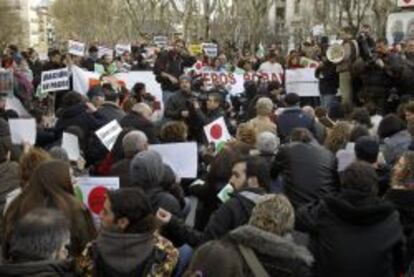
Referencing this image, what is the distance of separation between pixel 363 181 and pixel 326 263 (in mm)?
668

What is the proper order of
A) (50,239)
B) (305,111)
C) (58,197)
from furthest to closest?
(305,111)
(58,197)
(50,239)

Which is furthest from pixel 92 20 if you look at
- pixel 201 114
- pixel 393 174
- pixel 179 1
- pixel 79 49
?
pixel 393 174

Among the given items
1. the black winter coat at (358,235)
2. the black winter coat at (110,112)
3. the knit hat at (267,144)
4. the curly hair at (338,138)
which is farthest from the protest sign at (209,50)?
the black winter coat at (358,235)

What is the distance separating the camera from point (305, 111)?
36.6 ft

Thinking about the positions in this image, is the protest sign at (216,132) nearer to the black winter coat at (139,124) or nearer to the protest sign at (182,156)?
the black winter coat at (139,124)

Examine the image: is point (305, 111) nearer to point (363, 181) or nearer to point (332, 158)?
point (332, 158)

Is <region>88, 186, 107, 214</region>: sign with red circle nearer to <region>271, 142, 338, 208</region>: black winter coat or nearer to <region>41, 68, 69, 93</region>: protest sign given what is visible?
<region>271, 142, 338, 208</region>: black winter coat

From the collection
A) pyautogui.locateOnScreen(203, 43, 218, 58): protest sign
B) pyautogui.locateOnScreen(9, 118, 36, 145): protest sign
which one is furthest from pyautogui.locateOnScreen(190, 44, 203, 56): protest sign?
pyautogui.locateOnScreen(9, 118, 36, 145): protest sign

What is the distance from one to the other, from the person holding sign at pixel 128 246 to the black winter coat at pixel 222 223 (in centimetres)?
87

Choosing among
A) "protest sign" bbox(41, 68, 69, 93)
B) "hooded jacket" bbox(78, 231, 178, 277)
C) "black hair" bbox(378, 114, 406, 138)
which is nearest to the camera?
"hooded jacket" bbox(78, 231, 178, 277)

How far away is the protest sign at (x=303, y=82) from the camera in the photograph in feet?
60.4

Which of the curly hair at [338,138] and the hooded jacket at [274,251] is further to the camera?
the curly hair at [338,138]

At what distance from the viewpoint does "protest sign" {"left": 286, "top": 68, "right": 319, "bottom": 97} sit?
18.4 meters

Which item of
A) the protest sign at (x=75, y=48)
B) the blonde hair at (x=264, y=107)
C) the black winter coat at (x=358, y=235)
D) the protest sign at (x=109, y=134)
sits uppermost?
the protest sign at (x=75, y=48)
